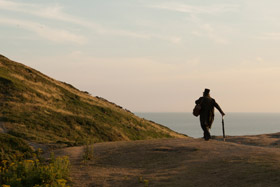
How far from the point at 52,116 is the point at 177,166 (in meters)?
22.6

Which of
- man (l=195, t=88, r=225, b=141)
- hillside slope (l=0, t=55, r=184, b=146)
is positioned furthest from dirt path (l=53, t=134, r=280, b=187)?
hillside slope (l=0, t=55, r=184, b=146)

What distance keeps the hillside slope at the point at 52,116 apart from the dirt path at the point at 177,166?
7269 mm

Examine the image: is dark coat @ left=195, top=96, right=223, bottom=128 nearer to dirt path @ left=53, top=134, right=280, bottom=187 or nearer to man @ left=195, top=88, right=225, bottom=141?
Result: man @ left=195, top=88, right=225, bottom=141

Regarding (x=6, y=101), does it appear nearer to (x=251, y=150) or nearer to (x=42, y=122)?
(x=42, y=122)

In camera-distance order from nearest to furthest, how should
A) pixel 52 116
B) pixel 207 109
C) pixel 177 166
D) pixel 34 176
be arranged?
1. pixel 34 176
2. pixel 177 166
3. pixel 207 109
4. pixel 52 116

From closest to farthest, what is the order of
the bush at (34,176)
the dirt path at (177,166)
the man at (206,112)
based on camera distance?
the dirt path at (177,166), the bush at (34,176), the man at (206,112)

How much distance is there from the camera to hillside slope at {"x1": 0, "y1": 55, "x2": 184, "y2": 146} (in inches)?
1188

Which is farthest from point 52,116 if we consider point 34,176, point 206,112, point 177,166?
point 177,166

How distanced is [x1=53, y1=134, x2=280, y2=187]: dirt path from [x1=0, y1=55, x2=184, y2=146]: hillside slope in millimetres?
7269

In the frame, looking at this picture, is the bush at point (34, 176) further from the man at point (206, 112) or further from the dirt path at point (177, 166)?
the man at point (206, 112)

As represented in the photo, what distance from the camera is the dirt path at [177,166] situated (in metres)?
13.0

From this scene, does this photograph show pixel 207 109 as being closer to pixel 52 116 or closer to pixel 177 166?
pixel 177 166

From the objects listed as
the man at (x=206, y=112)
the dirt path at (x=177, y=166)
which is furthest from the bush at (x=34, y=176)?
the man at (x=206, y=112)

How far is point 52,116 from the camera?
118 feet
